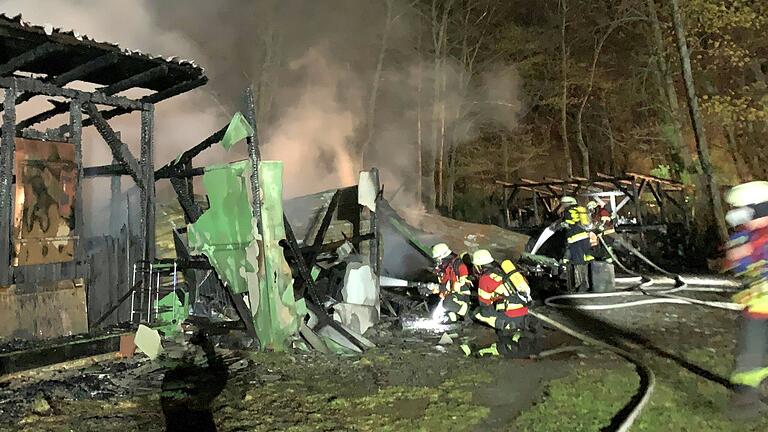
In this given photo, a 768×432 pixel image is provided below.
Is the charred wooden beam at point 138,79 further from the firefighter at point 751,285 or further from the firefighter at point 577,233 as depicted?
the firefighter at point 577,233

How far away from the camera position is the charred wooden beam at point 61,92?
6031 mm

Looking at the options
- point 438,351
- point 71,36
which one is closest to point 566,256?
point 438,351

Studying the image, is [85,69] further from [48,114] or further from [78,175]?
[48,114]

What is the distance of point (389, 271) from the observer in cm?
1096

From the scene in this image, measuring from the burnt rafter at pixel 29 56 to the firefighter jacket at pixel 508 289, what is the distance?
16.5 feet

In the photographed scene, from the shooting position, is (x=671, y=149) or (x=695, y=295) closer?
(x=695, y=295)

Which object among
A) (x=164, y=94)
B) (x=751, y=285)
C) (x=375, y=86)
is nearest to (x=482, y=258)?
(x=751, y=285)

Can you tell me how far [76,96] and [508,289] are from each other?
17.4 ft

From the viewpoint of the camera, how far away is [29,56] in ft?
19.1

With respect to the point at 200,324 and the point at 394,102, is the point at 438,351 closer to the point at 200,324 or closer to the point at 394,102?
the point at 200,324

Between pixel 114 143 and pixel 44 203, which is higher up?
pixel 114 143

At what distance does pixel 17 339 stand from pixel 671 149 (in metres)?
29.8

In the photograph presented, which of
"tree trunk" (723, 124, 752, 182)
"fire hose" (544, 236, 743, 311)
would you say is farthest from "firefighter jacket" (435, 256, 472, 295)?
"tree trunk" (723, 124, 752, 182)

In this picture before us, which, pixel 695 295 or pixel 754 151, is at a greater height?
pixel 754 151
